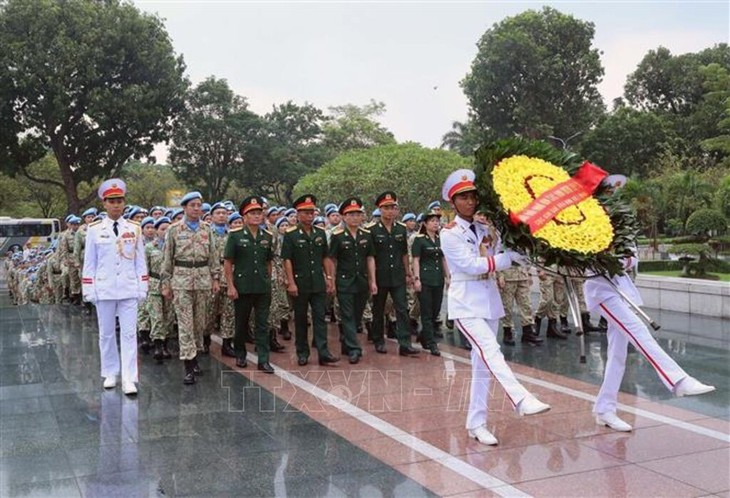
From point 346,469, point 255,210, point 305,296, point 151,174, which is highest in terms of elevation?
point 151,174

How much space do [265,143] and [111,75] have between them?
10.3 m

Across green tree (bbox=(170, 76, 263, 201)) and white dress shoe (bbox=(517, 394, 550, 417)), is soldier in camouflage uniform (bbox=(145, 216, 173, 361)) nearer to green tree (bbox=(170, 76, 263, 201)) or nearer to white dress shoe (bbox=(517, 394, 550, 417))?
white dress shoe (bbox=(517, 394, 550, 417))

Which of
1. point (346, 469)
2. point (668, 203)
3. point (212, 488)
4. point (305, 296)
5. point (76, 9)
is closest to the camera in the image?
point (212, 488)

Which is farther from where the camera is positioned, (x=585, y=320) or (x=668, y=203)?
(x=668, y=203)

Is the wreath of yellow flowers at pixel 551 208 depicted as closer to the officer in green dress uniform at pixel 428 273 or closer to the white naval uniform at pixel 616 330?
the white naval uniform at pixel 616 330

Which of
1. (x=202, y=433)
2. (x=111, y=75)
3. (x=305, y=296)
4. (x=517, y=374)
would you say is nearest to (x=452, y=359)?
(x=517, y=374)

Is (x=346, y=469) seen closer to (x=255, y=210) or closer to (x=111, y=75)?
(x=255, y=210)

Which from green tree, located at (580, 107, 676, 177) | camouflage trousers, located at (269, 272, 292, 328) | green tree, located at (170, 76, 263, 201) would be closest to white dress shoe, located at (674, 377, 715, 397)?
camouflage trousers, located at (269, 272, 292, 328)

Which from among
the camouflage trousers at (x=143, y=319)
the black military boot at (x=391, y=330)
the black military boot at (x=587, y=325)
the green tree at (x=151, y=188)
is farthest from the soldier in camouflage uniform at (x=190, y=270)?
the green tree at (x=151, y=188)

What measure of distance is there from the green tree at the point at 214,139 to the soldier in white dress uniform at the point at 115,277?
29.8m

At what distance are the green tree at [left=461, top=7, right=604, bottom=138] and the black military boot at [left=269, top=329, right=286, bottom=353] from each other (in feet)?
99.9

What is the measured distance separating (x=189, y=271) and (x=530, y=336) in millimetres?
3971

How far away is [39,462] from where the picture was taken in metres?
4.40

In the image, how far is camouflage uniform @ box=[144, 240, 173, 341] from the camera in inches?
304
